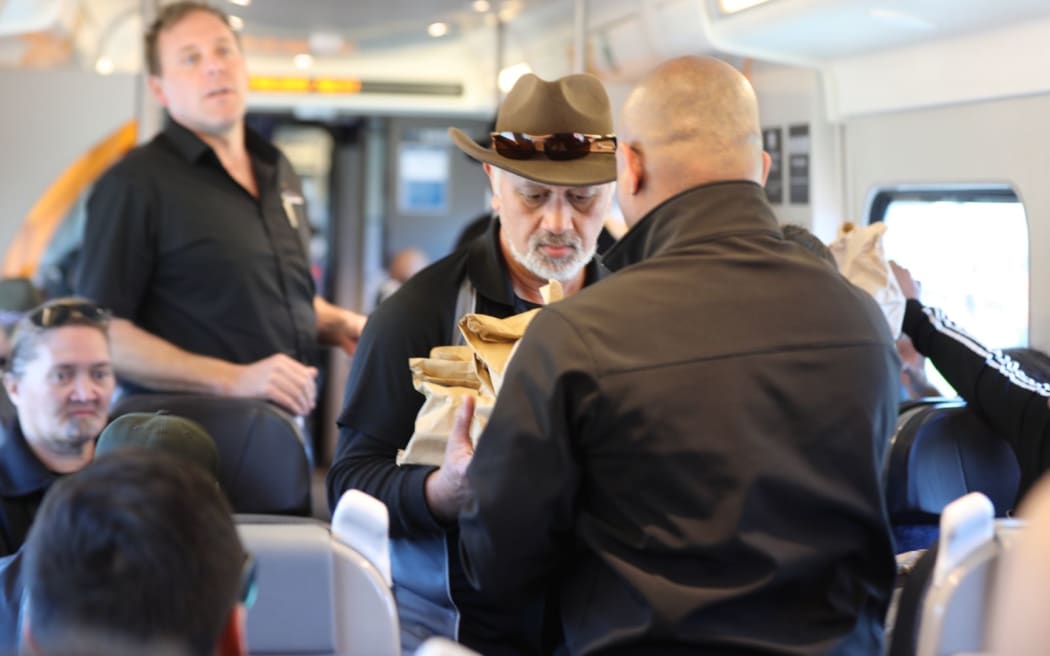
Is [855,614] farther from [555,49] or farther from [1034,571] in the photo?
[555,49]

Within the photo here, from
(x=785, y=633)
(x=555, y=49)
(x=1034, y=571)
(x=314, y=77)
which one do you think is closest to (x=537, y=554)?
(x=785, y=633)

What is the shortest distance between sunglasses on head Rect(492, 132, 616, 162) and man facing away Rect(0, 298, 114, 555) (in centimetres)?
145

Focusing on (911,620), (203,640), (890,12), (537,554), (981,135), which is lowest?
(911,620)

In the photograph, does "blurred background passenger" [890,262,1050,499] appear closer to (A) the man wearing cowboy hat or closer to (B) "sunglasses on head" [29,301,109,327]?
(A) the man wearing cowboy hat

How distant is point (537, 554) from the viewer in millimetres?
1899

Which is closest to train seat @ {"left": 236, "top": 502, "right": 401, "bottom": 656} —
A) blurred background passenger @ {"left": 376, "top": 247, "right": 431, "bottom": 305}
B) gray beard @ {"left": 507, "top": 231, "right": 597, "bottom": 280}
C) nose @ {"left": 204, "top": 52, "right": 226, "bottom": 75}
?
gray beard @ {"left": 507, "top": 231, "right": 597, "bottom": 280}

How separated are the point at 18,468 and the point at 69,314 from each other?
583 millimetres

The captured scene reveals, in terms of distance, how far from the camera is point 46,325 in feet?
11.8

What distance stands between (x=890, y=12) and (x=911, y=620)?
188 cm

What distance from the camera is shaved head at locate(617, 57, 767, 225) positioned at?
6.57 feet

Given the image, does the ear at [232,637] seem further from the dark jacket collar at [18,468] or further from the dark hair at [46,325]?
the dark hair at [46,325]

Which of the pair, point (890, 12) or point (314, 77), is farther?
point (314, 77)

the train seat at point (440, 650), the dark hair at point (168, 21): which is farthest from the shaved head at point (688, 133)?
the dark hair at point (168, 21)

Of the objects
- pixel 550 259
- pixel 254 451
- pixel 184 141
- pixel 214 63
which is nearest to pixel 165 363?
pixel 254 451
